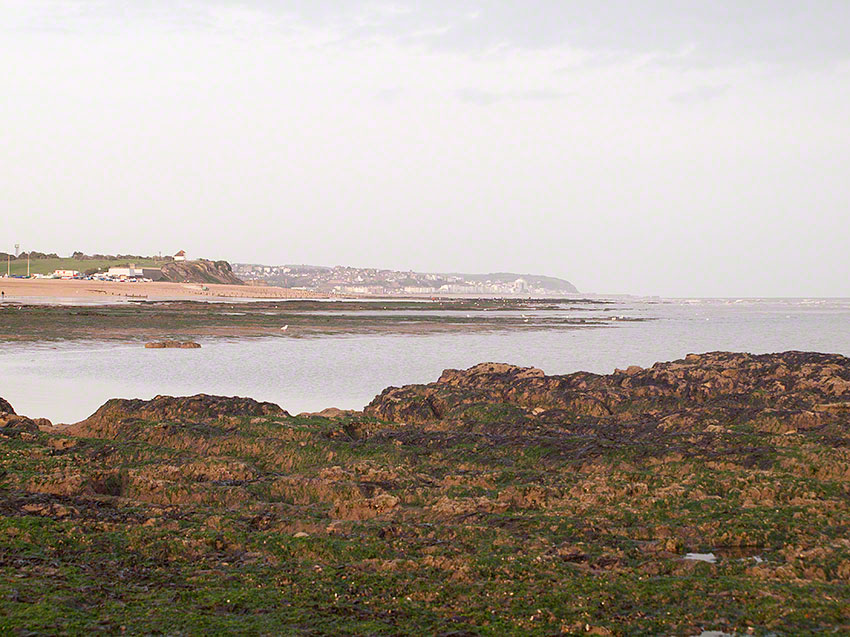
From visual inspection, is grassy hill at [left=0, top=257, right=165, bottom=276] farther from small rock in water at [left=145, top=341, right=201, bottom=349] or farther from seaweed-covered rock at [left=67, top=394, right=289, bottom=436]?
seaweed-covered rock at [left=67, top=394, right=289, bottom=436]

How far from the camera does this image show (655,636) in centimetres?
523

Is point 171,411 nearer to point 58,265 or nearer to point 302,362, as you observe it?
point 302,362

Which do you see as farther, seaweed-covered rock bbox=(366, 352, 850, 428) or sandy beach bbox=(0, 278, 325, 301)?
sandy beach bbox=(0, 278, 325, 301)

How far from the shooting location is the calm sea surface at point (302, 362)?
19.2 m

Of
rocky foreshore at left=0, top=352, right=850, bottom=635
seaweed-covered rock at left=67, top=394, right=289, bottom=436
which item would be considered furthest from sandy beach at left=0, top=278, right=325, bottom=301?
rocky foreshore at left=0, top=352, right=850, bottom=635

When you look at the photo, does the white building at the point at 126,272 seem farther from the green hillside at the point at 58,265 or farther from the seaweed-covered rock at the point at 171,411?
the seaweed-covered rock at the point at 171,411

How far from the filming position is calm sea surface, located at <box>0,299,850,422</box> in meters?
19.2

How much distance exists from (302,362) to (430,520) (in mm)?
20319

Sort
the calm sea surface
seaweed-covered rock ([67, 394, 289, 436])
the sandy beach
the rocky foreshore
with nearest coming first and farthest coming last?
the rocky foreshore, seaweed-covered rock ([67, 394, 289, 436]), the calm sea surface, the sandy beach

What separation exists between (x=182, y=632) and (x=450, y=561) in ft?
7.39

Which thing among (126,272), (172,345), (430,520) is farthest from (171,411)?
(126,272)

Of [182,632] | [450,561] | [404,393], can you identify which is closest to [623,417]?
[404,393]

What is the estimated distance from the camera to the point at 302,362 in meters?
27.7

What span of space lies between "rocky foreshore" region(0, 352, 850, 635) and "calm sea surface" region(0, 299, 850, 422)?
6.23 meters
